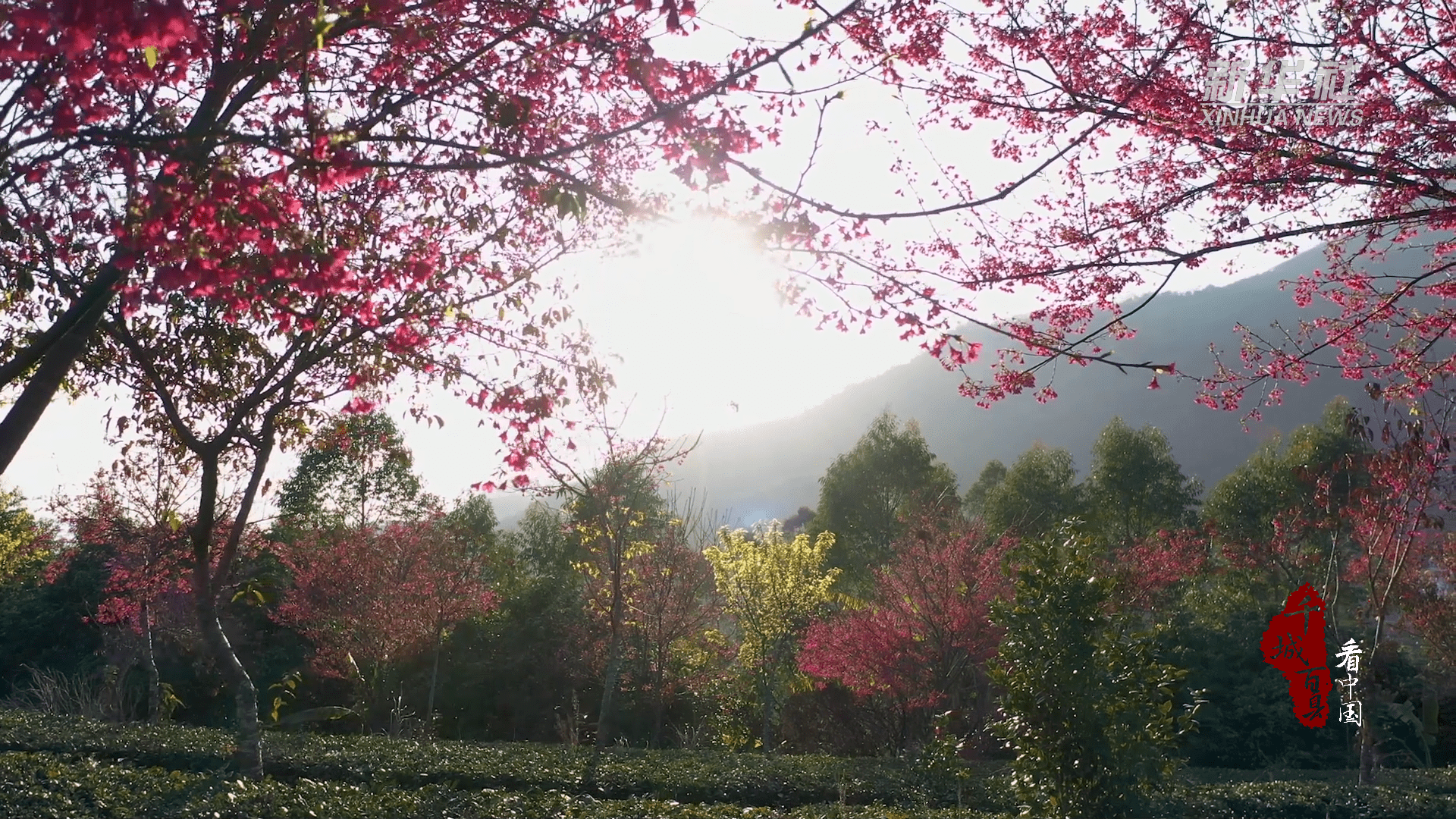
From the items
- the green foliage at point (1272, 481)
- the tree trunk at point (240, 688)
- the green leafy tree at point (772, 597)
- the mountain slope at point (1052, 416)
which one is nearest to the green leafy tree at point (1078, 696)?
the tree trunk at point (240, 688)

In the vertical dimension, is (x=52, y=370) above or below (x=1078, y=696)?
above

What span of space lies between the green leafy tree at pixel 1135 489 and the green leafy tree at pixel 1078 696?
3051 cm

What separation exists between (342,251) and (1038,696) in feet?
16.9

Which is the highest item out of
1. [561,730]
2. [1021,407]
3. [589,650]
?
[1021,407]

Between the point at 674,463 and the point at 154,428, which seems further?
the point at 674,463

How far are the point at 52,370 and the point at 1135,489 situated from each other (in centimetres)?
3632

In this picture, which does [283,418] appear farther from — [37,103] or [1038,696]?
[1038,696]

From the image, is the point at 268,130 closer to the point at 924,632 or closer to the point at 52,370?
the point at 52,370

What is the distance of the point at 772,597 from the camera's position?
21562 mm

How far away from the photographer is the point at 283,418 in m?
7.69

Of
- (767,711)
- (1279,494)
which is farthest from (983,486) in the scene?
(767,711)

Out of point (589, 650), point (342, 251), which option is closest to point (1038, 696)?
point (342, 251)

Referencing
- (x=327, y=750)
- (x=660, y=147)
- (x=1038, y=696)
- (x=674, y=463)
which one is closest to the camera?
(x=660, y=147)

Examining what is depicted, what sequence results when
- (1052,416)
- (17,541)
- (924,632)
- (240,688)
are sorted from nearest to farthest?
1. (240,688)
2. (924,632)
3. (17,541)
4. (1052,416)
